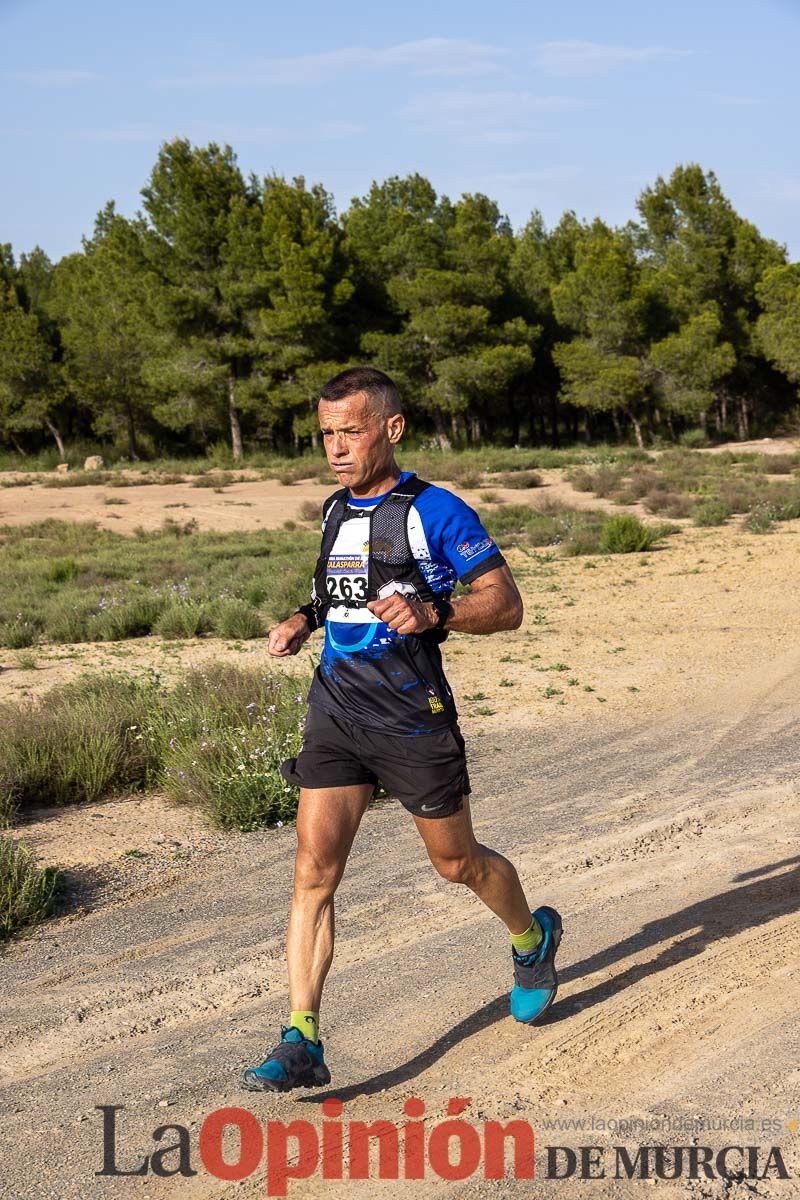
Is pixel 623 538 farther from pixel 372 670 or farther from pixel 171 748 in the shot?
pixel 372 670

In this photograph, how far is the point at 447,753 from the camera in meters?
3.76

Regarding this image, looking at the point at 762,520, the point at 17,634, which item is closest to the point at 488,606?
the point at 17,634

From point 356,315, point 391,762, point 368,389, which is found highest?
point 356,315

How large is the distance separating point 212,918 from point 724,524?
18871 millimetres

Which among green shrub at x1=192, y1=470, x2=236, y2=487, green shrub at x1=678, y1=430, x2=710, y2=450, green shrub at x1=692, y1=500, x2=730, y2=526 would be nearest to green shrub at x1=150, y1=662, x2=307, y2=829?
green shrub at x1=692, y1=500, x2=730, y2=526

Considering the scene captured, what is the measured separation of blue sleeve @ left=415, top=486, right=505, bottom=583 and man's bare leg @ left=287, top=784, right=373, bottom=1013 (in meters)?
0.77

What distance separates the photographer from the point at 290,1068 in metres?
3.58

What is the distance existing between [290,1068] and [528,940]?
0.95m

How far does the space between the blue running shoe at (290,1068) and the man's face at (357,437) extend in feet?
5.33

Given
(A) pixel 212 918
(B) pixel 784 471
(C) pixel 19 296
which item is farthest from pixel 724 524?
(C) pixel 19 296

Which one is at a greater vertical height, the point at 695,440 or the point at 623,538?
the point at 695,440

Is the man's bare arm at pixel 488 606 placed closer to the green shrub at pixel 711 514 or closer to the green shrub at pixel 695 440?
the green shrub at pixel 711 514

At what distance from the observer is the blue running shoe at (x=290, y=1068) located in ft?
11.6

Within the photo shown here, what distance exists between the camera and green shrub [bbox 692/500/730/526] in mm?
22938
